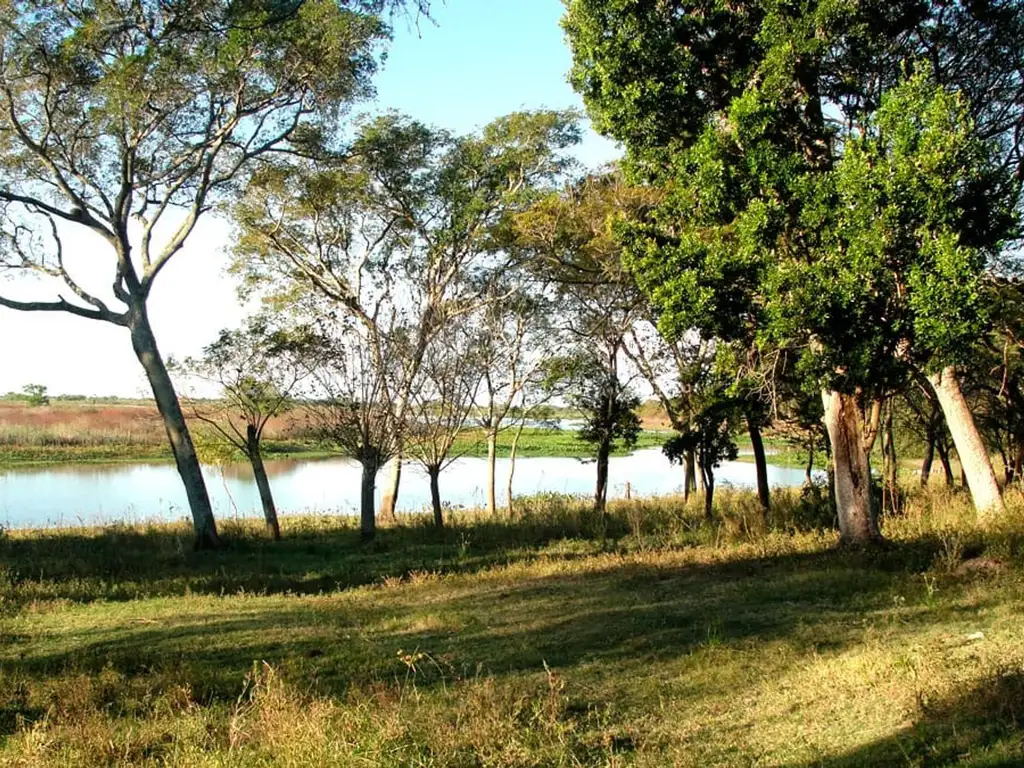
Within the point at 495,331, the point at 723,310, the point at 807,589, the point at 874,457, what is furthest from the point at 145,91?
the point at 874,457

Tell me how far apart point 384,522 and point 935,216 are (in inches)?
546

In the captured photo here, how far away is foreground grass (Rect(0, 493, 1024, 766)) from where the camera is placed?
13.7 feet

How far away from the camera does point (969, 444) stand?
11484 mm

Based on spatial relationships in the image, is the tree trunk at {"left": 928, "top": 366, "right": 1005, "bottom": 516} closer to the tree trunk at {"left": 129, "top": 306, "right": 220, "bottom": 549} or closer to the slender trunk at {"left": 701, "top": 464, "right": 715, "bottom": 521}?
the slender trunk at {"left": 701, "top": 464, "right": 715, "bottom": 521}

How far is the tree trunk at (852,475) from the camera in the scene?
1042 cm

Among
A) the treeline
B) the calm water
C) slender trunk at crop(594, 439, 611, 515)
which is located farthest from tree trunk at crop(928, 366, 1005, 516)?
the calm water

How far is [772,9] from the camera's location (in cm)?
984

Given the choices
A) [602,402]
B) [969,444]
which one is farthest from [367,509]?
[969,444]

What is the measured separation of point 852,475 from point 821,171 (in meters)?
3.74

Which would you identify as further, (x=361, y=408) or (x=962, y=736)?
(x=361, y=408)

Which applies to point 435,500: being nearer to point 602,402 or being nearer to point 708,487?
point 708,487

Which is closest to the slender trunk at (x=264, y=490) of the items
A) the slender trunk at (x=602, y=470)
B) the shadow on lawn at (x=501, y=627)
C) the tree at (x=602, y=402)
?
the shadow on lawn at (x=501, y=627)

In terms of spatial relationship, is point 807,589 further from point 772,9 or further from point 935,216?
point 772,9

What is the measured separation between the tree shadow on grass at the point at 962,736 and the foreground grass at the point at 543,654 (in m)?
0.01
